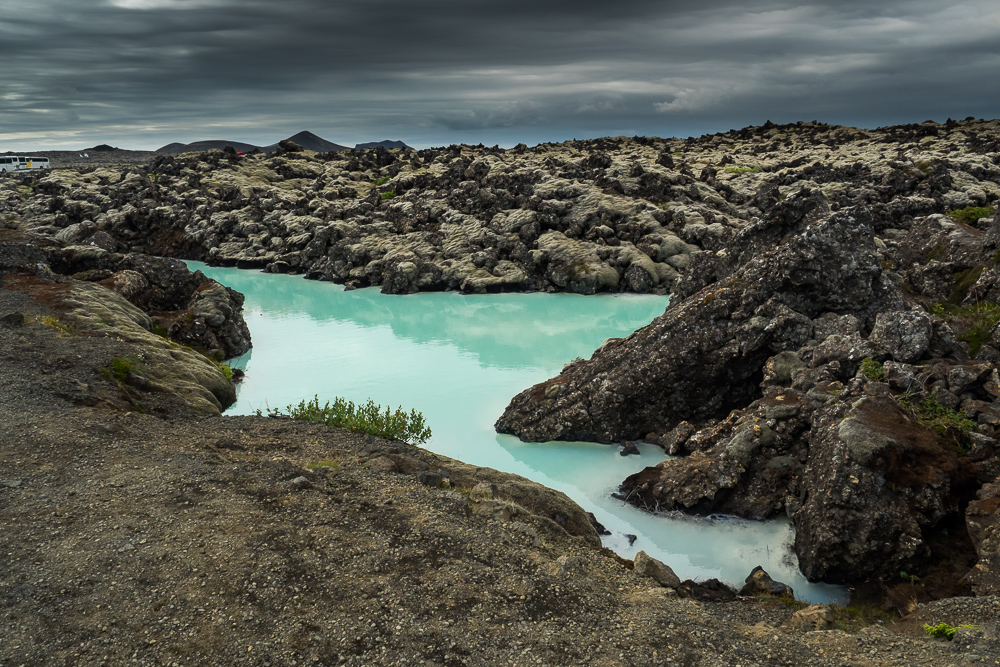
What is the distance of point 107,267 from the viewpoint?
48062mm

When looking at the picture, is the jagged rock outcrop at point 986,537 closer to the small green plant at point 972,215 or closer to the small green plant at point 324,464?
the small green plant at point 324,464

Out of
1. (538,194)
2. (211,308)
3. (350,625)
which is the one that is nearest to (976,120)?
(538,194)

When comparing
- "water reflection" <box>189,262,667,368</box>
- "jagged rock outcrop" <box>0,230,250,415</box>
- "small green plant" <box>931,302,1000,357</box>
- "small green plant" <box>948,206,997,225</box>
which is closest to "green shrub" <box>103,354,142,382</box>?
"jagged rock outcrop" <box>0,230,250,415</box>

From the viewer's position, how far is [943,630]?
1102 cm

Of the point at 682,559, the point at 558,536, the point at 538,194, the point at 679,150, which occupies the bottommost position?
the point at 682,559

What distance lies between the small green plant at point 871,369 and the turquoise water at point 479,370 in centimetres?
546

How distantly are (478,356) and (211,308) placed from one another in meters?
17.3

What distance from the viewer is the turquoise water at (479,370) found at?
19.2 meters

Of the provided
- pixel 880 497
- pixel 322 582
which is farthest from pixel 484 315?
pixel 322 582

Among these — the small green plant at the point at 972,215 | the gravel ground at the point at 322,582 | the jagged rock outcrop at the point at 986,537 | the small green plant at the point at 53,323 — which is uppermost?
the small green plant at the point at 972,215

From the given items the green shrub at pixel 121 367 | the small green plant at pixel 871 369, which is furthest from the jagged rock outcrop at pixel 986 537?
the green shrub at pixel 121 367

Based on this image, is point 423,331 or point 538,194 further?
point 538,194

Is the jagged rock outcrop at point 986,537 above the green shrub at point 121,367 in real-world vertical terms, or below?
below

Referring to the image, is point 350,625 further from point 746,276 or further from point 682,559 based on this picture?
point 746,276
